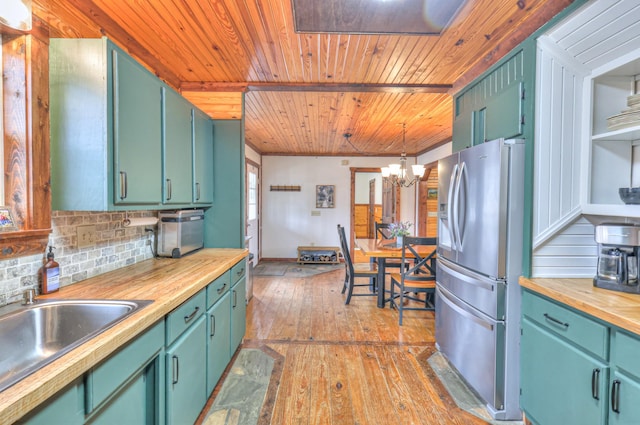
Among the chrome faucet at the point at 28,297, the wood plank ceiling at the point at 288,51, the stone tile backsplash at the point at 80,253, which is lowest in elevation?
the chrome faucet at the point at 28,297

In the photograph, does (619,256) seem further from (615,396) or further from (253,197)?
(253,197)

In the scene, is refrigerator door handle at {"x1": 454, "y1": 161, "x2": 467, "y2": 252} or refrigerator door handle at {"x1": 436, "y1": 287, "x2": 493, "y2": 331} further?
refrigerator door handle at {"x1": 454, "y1": 161, "x2": 467, "y2": 252}

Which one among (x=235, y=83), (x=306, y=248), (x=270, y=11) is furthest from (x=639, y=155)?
(x=306, y=248)

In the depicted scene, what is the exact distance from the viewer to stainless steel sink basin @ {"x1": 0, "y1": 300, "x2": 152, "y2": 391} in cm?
121

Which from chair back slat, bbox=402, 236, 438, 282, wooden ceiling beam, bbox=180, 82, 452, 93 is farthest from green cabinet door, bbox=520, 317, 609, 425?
wooden ceiling beam, bbox=180, 82, 452, 93

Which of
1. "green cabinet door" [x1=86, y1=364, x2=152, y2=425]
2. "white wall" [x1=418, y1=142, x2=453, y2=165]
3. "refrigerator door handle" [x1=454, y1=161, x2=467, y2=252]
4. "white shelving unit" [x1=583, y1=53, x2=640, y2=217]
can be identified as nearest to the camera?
"green cabinet door" [x1=86, y1=364, x2=152, y2=425]

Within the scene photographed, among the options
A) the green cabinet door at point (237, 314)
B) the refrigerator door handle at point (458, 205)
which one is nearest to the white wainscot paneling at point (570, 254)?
the refrigerator door handle at point (458, 205)

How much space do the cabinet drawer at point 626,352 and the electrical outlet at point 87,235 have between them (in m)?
2.64

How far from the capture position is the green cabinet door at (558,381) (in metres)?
1.33

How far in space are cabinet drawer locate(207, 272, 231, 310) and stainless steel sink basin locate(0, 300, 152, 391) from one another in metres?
0.58

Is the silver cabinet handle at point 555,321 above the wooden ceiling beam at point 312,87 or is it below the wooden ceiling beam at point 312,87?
below

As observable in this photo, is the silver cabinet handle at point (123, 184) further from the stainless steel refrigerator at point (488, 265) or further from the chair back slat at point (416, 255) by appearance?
the chair back slat at point (416, 255)

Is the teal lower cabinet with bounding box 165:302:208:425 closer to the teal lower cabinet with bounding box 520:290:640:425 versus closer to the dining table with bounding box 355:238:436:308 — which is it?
the teal lower cabinet with bounding box 520:290:640:425

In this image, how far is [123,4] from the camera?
182 centimetres
